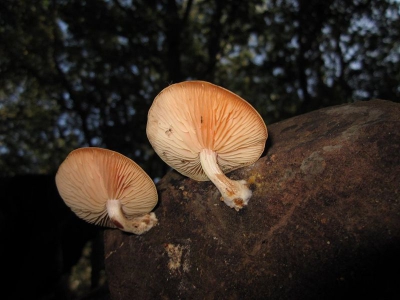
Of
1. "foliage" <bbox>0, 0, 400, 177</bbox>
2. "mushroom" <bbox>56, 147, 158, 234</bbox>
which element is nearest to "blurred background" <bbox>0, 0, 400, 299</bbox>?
"foliage" <bbox>0, 0, 400, 177</bbox>

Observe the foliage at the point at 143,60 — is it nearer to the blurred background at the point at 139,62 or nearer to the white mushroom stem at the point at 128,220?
the blurred background at the point at 139,62

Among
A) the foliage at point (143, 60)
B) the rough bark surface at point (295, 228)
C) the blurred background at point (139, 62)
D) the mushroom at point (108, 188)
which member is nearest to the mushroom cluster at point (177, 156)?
the mushroom at point (108, 188)

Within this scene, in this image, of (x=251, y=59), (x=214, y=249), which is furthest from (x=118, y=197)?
(x=251, y=59)

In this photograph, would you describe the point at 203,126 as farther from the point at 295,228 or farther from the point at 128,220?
the point at 128,220

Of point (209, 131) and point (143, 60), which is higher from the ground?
point (209, 131)

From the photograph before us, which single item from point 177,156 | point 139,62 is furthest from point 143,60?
point 177,156

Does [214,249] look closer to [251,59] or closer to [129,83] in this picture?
[129,83]
